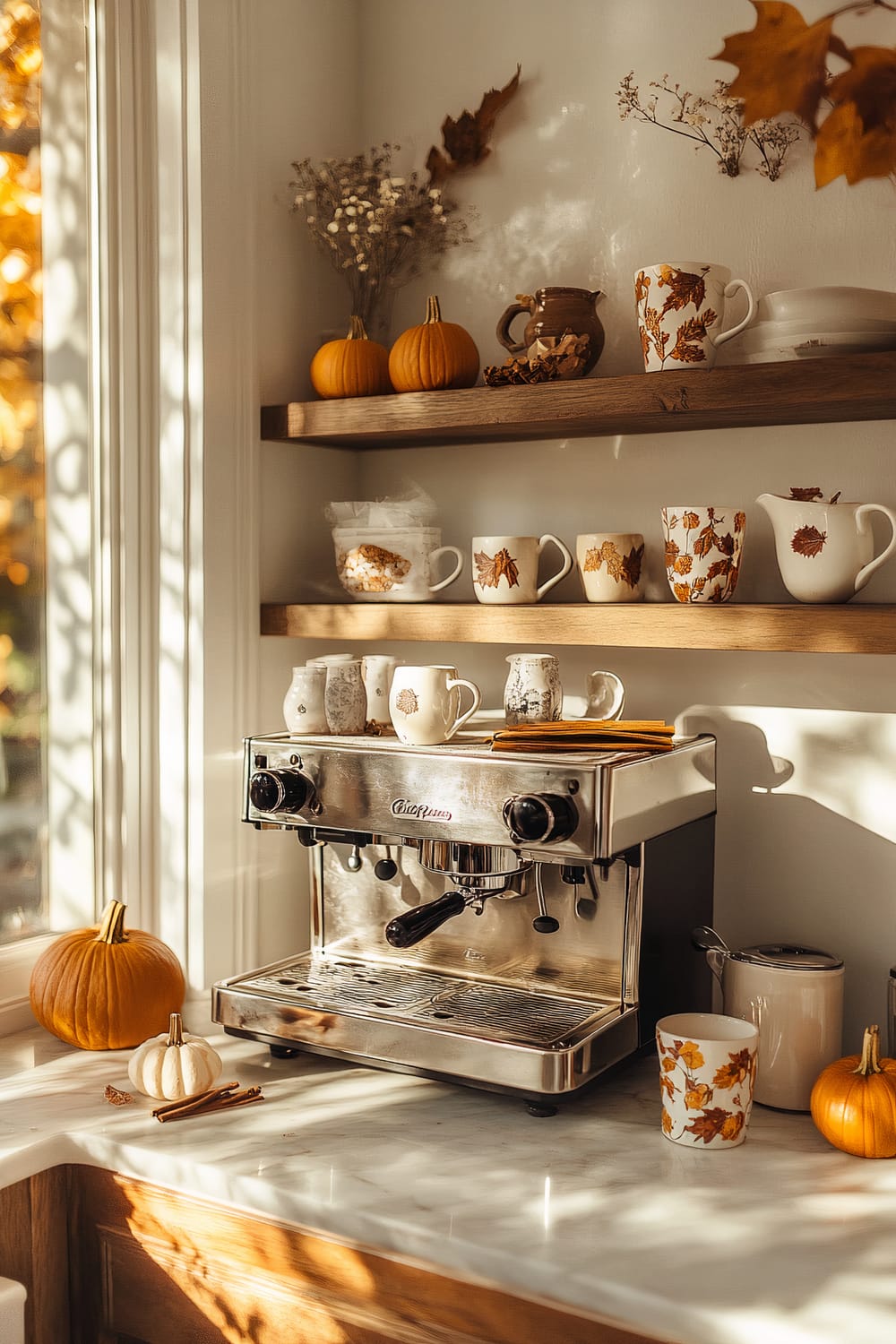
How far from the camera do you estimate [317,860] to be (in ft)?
5.40

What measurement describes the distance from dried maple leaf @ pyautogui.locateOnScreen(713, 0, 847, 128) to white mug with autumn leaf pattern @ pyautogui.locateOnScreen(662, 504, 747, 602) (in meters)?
0.51

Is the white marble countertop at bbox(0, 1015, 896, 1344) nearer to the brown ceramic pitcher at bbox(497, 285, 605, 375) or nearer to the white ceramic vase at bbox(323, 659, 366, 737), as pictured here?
the white ceramic vase at bbox(323, 659, 366, 737)

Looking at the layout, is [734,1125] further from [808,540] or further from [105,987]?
[105,987]

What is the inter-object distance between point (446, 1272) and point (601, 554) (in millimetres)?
843

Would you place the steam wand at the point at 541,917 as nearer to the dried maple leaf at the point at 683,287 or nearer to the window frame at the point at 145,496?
the window frame at the point at 145,496

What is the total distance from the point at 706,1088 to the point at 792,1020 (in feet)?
0.66

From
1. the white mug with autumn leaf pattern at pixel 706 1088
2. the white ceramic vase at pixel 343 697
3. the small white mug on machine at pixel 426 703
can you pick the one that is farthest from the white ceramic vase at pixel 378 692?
the white mug with autumn leaf pattern at pixel 706 1088

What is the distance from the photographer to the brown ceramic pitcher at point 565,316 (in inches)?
61.5

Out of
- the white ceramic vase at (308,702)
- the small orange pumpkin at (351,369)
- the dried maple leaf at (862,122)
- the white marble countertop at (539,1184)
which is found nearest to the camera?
the white marble countertop at (539,1184)

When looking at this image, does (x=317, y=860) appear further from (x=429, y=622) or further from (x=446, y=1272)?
(x=446, y=1272)

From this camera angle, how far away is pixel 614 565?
1558 millimetres

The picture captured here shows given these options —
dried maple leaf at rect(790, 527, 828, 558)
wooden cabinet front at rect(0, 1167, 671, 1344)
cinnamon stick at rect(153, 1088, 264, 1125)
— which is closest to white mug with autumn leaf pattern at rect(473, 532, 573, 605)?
dried maple leaf at rect(790, 527, 828, 558)

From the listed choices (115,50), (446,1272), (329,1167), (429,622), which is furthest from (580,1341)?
(115,50)

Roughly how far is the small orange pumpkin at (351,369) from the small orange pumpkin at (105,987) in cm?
75
